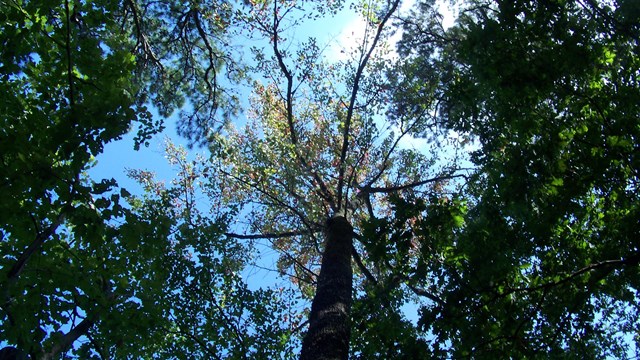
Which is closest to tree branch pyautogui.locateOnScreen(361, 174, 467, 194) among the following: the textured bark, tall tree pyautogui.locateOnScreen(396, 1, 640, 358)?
the textured bark

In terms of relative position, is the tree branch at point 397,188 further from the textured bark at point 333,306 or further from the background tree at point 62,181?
the background tree at point 62,181

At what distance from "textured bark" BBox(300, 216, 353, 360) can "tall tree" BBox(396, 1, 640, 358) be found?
3.54 ft

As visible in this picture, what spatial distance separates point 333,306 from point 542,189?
2.87 meters

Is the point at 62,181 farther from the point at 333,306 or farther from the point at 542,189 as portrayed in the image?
the point at 542,189

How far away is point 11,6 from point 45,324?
11.0 ft

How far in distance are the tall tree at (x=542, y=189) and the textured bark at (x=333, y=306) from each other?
3.54ft

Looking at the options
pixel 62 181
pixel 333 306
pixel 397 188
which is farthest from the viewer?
pixel 397 188

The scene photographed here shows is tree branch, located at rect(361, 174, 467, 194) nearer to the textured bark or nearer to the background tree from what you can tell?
the textured bark

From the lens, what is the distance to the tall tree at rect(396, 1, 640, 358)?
480 centimetres

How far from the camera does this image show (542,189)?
5.01 m

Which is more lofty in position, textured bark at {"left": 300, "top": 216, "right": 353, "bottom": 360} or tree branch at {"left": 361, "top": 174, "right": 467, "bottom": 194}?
tree branch at {"left": 361, "top": 174, "right": 467, "bottom": 194}

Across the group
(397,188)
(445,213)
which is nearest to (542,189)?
(445,213)

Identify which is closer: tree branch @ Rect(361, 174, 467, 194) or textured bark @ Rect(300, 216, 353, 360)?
textured bark @ Rect(300, 216, 353, 360)

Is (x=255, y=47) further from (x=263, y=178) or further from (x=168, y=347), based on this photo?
(x=168, y=347)
